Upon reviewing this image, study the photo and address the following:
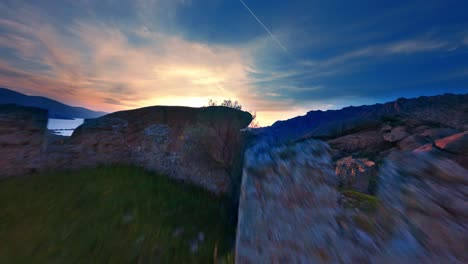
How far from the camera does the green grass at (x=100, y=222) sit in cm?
216

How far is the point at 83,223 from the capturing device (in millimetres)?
2520

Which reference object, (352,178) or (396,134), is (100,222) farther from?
(396,134)

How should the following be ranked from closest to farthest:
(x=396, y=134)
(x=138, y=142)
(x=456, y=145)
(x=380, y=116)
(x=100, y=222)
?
(x=456, y=145), (x=100, y=222), (x=396, y=134), (x=380, y=116), (x=138, y=142)

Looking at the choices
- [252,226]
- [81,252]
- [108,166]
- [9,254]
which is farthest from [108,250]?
[108,166]

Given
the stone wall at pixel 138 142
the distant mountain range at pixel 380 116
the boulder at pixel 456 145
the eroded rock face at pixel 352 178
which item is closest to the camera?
the boulder at pixel 456 145

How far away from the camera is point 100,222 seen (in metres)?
2.59

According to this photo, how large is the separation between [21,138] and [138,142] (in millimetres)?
2413

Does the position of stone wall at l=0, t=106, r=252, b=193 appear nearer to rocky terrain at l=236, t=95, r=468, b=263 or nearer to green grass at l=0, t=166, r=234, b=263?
green grass at l=0, t=166, r=234, b=263

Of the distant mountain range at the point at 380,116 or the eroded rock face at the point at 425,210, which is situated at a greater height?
the distant mountain range at the point at 380,116

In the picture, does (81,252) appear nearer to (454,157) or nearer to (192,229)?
(192,229)

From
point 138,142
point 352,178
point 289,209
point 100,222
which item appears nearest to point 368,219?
point 289,209

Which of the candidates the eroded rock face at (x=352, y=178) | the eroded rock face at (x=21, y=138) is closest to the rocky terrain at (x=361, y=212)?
the eroded rock face at (x=352, y=178)

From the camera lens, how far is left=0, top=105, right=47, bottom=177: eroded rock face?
133 inches

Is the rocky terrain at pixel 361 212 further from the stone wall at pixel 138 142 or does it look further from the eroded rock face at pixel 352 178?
the stone wall at pixel 138 142
